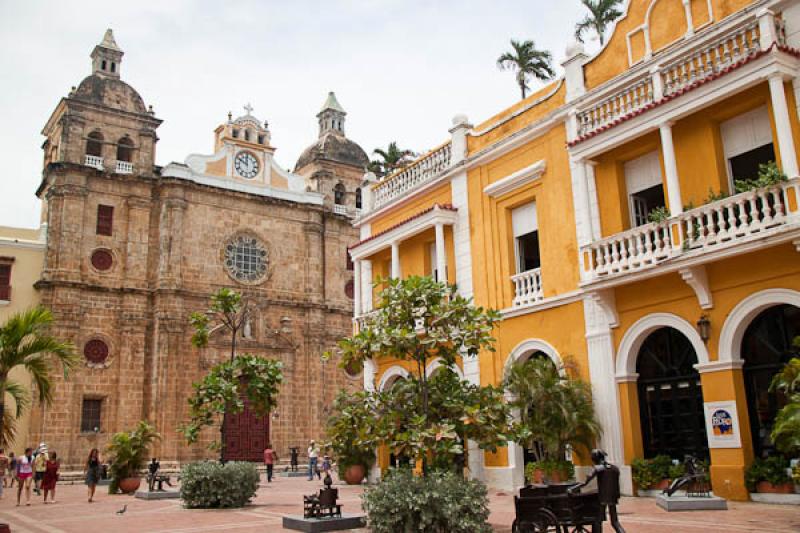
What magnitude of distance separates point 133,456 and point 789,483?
17476 mm

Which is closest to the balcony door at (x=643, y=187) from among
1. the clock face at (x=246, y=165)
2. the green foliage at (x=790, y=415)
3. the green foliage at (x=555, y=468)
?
the green foliage at (x=555, y=468)

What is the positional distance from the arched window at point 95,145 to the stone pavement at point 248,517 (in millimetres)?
19631

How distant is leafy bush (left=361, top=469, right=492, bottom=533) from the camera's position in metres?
9.23

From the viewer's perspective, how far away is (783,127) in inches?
488

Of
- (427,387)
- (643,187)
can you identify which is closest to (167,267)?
(643,187)

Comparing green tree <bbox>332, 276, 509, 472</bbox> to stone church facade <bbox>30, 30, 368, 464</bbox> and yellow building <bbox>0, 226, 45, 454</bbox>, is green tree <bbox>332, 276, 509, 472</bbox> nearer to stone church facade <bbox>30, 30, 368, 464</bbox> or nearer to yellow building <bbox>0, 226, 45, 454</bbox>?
stone church facade <bbox>30, 30, 368, 464</bbox>

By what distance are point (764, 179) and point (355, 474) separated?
47.3 ft

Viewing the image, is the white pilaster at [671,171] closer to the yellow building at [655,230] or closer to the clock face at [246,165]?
the yellow building at [655,230]

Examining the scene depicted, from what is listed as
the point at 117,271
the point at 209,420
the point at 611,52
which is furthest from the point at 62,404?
the point at 611,52

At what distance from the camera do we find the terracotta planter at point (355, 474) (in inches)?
869

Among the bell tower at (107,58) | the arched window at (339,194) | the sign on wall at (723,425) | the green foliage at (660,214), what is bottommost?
the sign on wall at (723,425)

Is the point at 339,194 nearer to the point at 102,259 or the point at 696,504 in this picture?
the point at 102,259

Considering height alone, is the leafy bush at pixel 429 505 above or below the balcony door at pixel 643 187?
below

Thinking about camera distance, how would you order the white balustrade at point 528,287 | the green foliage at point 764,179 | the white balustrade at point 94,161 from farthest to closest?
the white balustrade at point 94,161 → the white balustrade at point 528,287 → the green foliage at point 764,179
